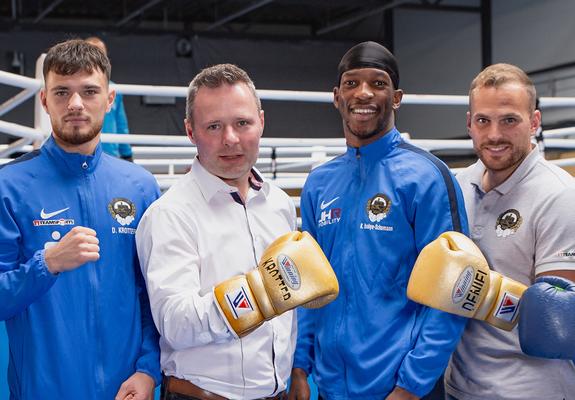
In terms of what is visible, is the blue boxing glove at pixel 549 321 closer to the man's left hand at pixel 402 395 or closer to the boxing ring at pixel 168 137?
the man's left hand at pixel 402 395

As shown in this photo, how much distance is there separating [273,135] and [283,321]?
1322 centimetres

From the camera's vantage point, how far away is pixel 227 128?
2000 mm

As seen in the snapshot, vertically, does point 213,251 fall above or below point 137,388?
above

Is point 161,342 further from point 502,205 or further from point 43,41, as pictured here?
point 43,41

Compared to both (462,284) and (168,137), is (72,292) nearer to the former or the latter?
(462,284)

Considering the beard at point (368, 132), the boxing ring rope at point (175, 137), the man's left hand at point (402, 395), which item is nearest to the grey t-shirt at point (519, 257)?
the man's left hand at point (402, 395)

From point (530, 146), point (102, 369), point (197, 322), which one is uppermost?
point (530, 146)

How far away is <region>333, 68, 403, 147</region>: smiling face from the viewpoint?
228 centimetres

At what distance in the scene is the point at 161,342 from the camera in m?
2.08

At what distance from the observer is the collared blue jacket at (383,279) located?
2.11 meters

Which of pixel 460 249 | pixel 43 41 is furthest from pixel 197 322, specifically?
pixel 43 41

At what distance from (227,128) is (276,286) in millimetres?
433

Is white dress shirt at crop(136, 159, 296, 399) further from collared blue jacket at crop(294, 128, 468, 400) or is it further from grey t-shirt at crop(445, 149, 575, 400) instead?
grey t-shirt at crop(445, 149, 575, 400)

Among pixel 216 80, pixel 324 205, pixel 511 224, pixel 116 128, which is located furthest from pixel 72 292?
pixel 116 128
